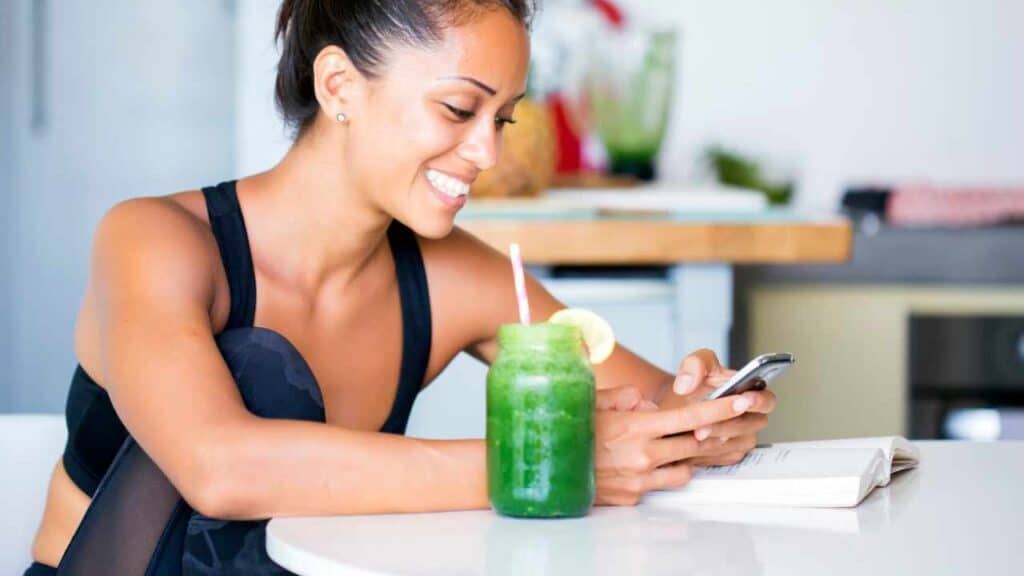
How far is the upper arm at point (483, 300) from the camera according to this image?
64.6 inches

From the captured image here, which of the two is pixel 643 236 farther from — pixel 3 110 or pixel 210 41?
pixel 3 110

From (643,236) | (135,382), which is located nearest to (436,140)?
(135,382)

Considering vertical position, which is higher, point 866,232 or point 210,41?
point 210,41

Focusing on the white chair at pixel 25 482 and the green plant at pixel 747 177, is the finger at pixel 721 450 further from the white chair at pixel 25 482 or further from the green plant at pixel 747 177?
the green plant at pixel 747 177

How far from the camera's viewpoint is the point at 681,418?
1.23 metres

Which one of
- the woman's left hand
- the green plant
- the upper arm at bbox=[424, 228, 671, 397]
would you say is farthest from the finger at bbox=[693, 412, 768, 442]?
the green plant

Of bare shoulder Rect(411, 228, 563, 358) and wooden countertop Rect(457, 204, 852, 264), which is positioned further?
wooden countertop Rect(457, 204, 852, 264)

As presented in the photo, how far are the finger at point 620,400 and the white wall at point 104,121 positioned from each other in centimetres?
201

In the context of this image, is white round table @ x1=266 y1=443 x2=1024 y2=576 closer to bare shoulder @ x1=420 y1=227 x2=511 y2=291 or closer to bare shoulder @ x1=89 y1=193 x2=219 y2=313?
bare shoulder @ x1=89 y1=193 x2=219 y2=313

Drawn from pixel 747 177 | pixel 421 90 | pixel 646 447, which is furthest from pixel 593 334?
pixel 747 177

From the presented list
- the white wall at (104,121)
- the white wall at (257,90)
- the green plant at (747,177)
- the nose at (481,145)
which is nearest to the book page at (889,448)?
the nose at (481,145)

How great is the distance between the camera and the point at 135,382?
49.1 inches

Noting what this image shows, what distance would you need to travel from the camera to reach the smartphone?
1235 millimetres

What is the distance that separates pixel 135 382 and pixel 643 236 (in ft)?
3.89
